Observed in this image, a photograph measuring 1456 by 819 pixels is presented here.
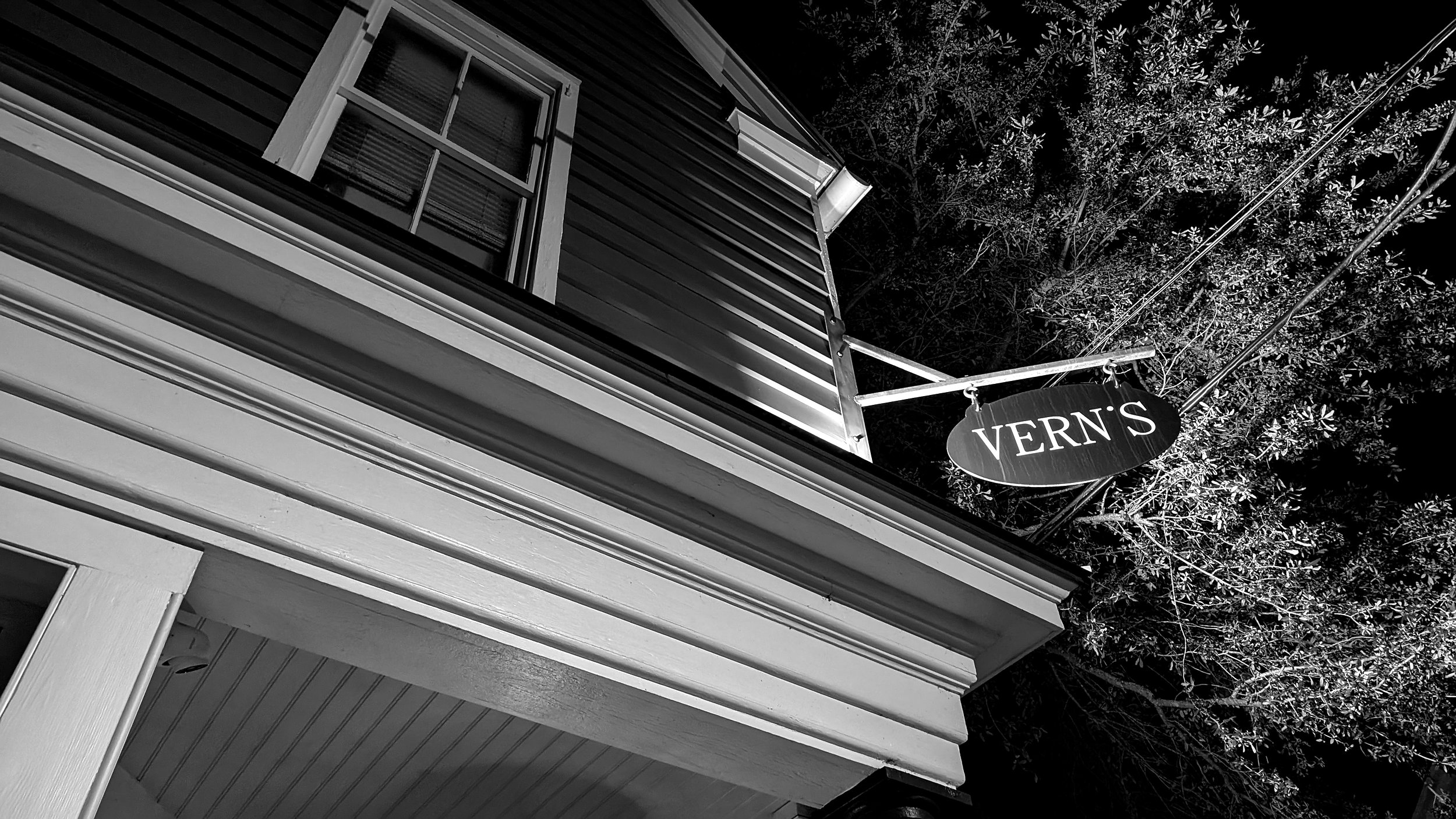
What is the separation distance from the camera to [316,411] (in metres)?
2.20

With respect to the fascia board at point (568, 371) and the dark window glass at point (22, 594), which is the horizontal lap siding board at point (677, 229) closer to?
the fascia board at point (568, 371)

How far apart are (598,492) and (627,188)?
2327 mm

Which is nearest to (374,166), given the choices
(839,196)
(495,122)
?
(495,122)

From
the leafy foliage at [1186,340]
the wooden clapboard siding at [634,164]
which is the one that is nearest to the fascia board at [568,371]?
the wooden clapboard siding at [634,164]

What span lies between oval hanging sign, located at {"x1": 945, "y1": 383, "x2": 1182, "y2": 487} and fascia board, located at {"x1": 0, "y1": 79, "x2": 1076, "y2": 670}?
1.77ft

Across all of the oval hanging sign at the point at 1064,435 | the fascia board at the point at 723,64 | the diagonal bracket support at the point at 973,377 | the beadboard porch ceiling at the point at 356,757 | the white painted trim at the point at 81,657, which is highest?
the fascia board at the point at 723,64

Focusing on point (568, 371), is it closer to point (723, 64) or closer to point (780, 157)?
point (780, 157)

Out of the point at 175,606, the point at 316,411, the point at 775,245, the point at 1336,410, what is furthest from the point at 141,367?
the point at 1336,410

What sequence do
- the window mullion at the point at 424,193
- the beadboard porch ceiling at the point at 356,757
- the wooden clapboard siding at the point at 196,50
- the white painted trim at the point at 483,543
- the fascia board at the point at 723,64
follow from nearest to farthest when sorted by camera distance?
the white painted trim at the point at 483,543 → the beadboard porch ceiling at the point at 356,757 → the wooden clapboard siding at the point at 196,50 → the window mullion at the point at 424,193 → the fascia board at the point at 723,64

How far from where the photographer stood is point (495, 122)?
4332mm

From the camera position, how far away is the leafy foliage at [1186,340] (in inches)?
279

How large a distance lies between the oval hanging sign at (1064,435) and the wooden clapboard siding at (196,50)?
2846mm

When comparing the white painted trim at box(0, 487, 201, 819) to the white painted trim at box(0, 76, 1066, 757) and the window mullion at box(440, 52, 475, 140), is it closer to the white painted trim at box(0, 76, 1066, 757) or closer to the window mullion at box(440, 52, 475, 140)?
the white painted trim at box(0, 76, 1066, 757)

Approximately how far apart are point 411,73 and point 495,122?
416 millimetres
